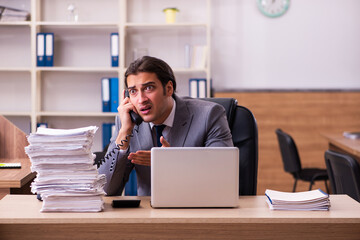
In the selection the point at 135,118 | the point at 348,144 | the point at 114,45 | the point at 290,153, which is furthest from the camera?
the point at 114,45

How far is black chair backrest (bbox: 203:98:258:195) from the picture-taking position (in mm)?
2260

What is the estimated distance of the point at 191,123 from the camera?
90.0 inches

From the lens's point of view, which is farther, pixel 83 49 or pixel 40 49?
pixel 83 49

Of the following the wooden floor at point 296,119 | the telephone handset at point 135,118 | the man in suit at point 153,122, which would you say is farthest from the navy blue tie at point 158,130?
the wooden floor at point 296,119

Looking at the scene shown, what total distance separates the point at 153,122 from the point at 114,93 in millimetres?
2458

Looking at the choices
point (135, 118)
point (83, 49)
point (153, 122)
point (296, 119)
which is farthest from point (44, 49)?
point (135, 118)

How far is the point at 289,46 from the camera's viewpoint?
492 cm

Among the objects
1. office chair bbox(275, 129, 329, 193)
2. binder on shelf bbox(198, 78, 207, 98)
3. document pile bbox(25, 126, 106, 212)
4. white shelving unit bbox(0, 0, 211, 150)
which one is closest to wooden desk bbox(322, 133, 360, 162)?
office chair bbox(275, 129, 329, 193)

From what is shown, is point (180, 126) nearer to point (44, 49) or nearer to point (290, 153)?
point (290, 153)

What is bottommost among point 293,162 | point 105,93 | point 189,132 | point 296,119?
point 293,162

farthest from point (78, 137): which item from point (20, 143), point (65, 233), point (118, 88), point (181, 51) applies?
point (181, 51)

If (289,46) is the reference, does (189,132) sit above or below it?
below

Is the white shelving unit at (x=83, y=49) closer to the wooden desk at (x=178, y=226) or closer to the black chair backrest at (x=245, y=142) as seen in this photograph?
the black chair backrest at (x=245, y=142)

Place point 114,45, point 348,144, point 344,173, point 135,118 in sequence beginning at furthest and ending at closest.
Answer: point 114,45 → point 348,144 → point 344,173 → point 135,118
